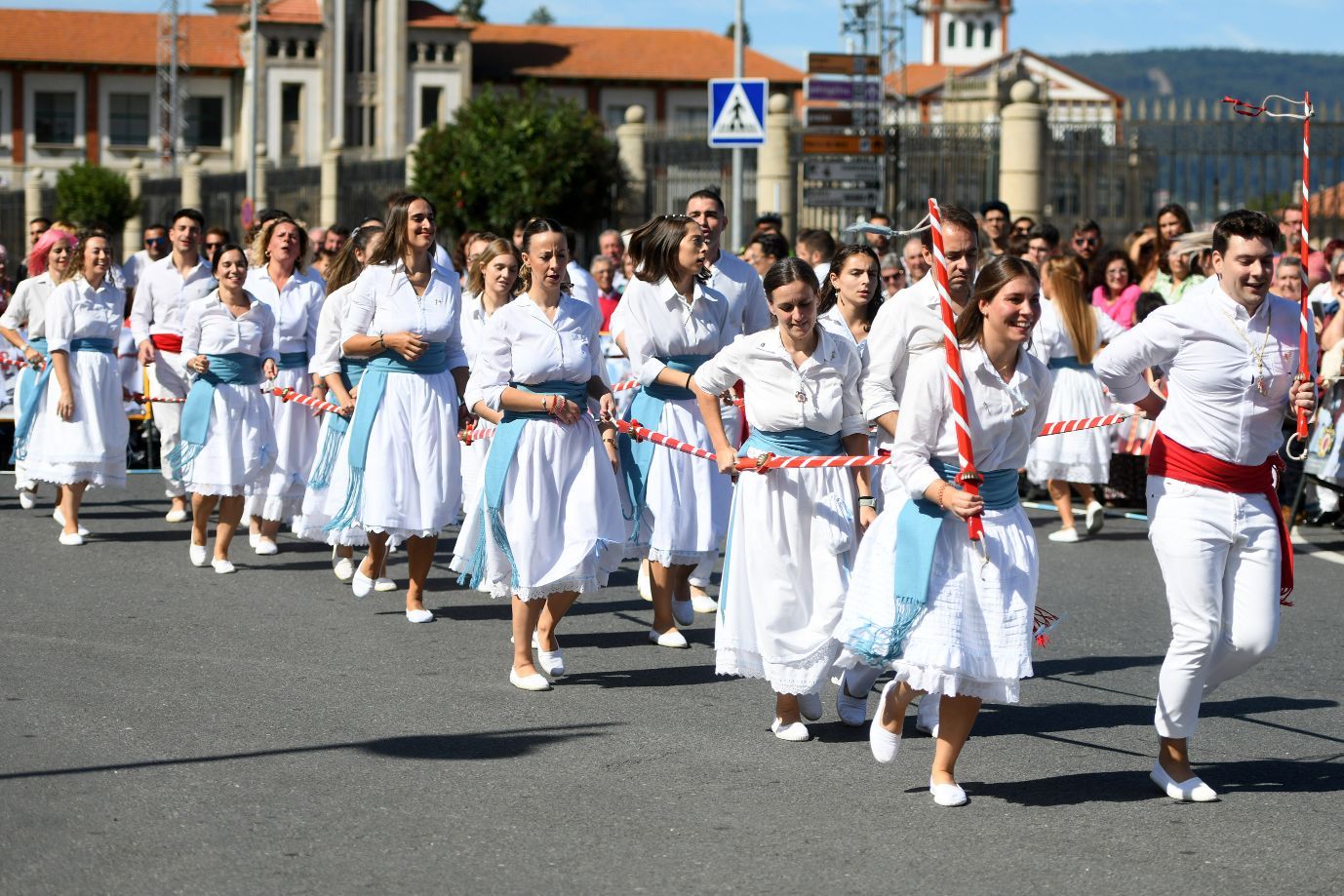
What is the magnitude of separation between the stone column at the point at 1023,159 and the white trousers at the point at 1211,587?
15308 millimetres

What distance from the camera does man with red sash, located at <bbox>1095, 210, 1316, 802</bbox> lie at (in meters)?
6.44

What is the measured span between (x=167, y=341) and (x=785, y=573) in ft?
25.8

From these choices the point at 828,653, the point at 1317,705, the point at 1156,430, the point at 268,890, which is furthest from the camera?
the point at 1317,705

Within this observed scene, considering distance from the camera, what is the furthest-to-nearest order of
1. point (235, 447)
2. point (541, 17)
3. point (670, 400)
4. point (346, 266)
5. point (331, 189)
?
point (541, 17)
point (331, 189)
point (235, 447)
point (346, 266)
point (670, 400)

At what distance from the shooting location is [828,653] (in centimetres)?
727

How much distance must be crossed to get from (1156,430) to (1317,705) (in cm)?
205

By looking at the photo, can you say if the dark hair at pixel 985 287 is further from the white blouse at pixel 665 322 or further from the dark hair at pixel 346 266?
the dark hair at pixel 346 266

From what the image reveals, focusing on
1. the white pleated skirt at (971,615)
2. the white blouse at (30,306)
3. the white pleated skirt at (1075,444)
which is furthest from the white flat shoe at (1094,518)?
the white blouse at (30,306)

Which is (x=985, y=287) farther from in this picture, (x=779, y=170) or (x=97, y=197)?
(x=97, y=197)

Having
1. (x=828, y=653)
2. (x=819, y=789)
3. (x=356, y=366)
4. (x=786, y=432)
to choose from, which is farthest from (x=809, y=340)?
(x=356, y=366)

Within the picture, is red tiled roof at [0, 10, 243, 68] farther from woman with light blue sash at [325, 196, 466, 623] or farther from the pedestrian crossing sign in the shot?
woman with light blue sash at [325, 196, 466, 623]

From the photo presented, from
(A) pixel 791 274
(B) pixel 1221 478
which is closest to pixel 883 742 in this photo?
(B) pixel 1221 478

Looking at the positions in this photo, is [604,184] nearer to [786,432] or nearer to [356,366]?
[356,366]

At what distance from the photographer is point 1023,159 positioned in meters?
21.5
